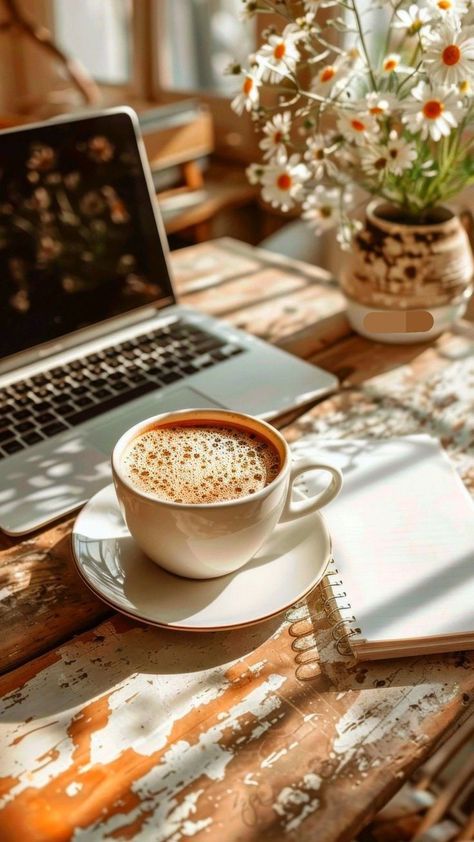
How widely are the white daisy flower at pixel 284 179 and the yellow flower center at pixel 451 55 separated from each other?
0.22 m

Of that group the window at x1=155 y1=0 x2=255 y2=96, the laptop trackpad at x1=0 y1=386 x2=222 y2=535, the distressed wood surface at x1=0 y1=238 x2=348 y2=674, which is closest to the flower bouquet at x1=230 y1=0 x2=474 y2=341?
the distressed wood surface at x1=0 y1=238 x2=348 y2=674

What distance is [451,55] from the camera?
816mm

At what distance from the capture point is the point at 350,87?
3.17 ft

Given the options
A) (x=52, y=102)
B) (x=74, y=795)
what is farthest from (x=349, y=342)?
(x=52, y=102)

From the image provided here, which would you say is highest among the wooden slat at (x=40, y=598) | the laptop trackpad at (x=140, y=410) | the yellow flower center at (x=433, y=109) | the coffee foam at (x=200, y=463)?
the yellow flower center at (x=433, y=109)

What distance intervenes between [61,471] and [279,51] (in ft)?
1.77

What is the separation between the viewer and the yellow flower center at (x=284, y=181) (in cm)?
99

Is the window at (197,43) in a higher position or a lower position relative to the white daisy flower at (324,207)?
higher

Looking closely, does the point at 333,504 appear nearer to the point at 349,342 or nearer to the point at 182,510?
the point at 182,510

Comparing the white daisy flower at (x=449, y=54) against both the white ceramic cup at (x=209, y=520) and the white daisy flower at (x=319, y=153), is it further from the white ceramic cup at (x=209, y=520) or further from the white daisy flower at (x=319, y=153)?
the white ceramic cup at (x=209, y=520)

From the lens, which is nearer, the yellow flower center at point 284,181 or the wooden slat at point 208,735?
the wooden slat at point 208,735

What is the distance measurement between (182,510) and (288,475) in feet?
0.35

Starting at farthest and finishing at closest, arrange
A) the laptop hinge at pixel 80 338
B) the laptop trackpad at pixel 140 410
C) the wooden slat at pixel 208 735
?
the laptop hinge at pixel 80 338 → the laptop trackpad at pixel 140 410 → the wooden slat at pixel 208 735

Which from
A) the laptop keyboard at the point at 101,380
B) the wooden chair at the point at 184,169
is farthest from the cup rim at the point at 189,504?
the wooden chair at the point at 184,169
